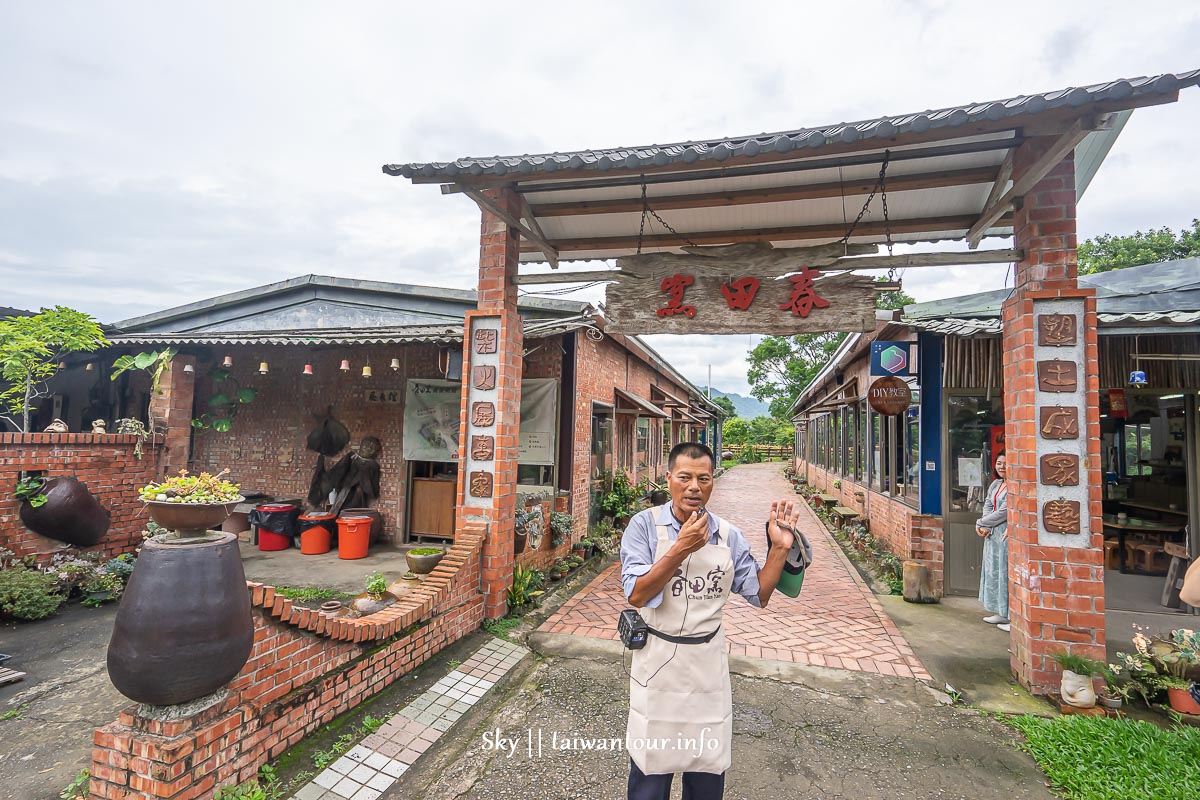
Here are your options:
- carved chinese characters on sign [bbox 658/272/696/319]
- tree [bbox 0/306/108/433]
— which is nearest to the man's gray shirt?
carved chinese characters on sign [bbox 658/272/696/319]

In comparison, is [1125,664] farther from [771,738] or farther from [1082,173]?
[1082,173]

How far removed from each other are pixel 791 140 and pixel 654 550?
9.47 ft

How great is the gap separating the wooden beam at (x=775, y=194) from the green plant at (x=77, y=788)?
16.3ft

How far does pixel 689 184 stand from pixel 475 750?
444 centimetres

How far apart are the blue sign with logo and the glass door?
0.53 m

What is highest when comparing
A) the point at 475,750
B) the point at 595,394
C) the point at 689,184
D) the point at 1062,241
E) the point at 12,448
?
the point at 689,184

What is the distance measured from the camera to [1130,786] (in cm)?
283

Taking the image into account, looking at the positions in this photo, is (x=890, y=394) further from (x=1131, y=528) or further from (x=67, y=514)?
(x=67, y=514)

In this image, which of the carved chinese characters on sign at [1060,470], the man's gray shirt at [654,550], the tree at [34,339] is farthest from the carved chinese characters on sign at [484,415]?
the tree at [34,339]

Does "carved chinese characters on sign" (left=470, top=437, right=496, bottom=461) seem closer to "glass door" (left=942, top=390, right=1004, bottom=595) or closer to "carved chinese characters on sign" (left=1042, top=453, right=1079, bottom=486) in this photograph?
"carved chinese characters on sign" (left=1042, top=453, right=1079, bottom=486)

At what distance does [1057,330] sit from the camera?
3871mm

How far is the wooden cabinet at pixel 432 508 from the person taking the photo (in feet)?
26.1

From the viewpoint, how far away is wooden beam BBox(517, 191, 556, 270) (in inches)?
201

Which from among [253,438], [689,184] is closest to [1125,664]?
[689,184]
